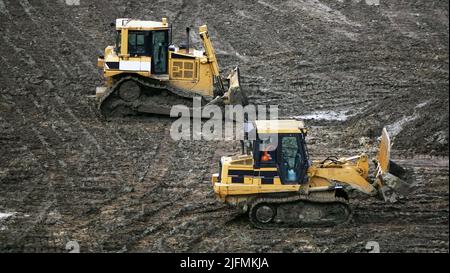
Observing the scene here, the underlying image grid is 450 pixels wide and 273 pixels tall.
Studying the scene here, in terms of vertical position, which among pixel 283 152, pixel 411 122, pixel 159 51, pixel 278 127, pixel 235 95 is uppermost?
pixel 159 51

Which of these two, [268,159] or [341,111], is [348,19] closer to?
[341,111]

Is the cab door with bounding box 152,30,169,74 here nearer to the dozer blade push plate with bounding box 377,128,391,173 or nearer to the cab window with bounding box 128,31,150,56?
the cab window with bounding box 128,31,150,56

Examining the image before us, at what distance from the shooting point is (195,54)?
25.7 meters

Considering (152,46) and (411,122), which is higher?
(152,46)

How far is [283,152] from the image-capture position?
18.0 m

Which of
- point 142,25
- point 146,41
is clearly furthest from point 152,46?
point 142,25

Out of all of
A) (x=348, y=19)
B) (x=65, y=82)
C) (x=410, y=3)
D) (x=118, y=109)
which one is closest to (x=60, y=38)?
(x=65, y=82)

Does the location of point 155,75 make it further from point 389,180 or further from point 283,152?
point 389,180

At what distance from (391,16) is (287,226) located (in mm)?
17029

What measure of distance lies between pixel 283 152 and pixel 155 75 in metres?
8.05

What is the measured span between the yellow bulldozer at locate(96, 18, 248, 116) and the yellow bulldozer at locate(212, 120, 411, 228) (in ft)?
22.6

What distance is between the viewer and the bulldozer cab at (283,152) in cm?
1786

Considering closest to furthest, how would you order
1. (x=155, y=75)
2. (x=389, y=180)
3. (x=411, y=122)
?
(x=389, y=180) → (x=411, y=122) → (x=155, y=75)

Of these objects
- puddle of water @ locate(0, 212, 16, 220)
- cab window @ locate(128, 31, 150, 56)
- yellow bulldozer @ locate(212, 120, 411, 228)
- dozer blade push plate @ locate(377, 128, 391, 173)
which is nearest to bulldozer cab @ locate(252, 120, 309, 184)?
yellow bulldozer @ locate(212, 120, 411, 228)
